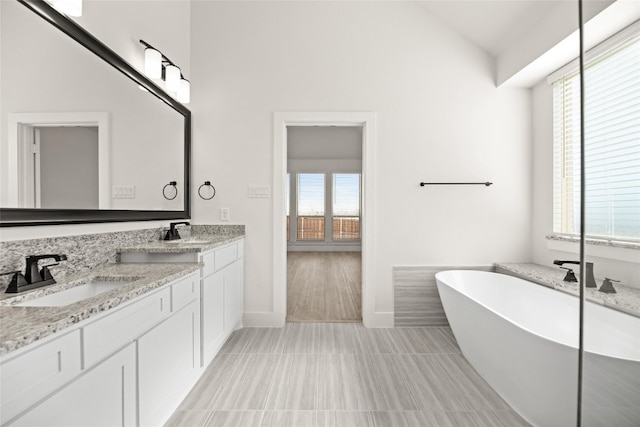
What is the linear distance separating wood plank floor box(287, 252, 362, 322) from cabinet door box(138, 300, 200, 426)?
1331 millimetres

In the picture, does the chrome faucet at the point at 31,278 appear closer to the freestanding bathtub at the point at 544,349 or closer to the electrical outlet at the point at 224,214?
the electrical outlet at the point at 224,214

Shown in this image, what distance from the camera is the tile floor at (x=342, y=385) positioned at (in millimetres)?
1650

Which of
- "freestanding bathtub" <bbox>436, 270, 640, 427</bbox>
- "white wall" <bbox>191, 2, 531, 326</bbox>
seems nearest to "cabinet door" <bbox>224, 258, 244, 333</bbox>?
"white wall" <bbox>191, 2, 531, 326</bbox>

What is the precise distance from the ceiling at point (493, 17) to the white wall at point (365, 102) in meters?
0.10

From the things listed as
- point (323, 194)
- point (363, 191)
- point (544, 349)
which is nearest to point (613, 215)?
point (544, 349)

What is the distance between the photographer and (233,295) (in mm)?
2590

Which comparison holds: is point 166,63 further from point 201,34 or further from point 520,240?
point 520,240

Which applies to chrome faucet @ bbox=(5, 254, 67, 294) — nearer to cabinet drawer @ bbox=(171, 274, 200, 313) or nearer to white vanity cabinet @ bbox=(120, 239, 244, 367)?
cabinet drawer @ bbox=(171, 274, 200, 313)

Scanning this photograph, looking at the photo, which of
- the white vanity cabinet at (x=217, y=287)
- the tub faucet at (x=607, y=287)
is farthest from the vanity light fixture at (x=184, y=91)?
the tub faucet at (x=607, y=287)

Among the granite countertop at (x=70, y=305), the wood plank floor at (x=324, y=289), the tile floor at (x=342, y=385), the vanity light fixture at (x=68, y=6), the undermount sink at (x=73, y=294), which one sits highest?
the vanity light fixture at (x=68, y=6)

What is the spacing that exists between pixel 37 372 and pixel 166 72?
2.28m

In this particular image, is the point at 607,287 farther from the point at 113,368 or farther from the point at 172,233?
the point at 172,233

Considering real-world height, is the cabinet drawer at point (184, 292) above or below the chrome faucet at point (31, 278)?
below

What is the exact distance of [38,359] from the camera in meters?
0.82
